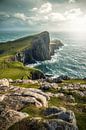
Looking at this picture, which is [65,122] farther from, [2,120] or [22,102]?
[22,102]

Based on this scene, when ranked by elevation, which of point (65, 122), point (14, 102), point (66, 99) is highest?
point (65, 122)

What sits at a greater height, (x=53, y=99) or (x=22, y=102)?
(x=22, y=102)

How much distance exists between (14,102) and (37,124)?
17.7 meters

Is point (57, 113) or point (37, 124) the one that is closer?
point (37, 124)

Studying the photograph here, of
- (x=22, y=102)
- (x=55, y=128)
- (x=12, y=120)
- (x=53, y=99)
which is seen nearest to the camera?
(x=55, y=128)

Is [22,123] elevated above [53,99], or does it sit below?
above

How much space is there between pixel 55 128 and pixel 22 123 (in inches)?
211

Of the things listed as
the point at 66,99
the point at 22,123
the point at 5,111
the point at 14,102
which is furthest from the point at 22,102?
the point at 66,99

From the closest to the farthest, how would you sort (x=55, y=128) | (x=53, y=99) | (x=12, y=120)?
(x=55, y=128) → (x=12, y=120) → (x=53, y=99)

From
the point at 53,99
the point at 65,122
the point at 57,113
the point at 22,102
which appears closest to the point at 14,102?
the point at 22,102

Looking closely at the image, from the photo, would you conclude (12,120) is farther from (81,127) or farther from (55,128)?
(81,127)

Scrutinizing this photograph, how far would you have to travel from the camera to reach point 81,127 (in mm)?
42906

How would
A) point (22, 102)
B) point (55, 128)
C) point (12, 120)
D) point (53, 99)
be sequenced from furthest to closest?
point (53, 99) → point (22, 102) → point (12, 120) → point (55, 128)

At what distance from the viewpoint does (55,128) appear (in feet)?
128
